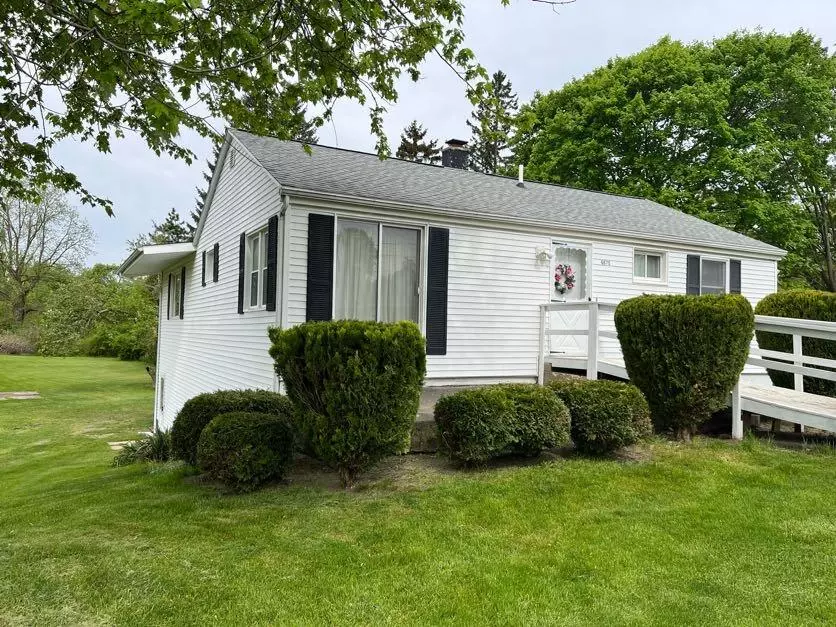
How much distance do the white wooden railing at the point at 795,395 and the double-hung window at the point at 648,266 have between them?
130 inches

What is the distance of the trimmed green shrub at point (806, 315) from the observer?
754cm

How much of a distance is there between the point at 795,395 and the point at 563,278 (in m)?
3.89

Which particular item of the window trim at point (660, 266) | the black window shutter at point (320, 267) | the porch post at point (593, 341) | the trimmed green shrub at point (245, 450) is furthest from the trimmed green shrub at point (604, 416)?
the window trim at point (660, 266)

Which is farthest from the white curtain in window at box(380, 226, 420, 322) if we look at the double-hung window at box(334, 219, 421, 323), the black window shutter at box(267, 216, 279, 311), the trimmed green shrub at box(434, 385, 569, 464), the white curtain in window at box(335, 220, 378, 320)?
the trimmed green shrub at box(434, 385, 569, 464)

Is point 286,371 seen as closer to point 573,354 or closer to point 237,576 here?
point 237,576

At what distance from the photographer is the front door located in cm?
962

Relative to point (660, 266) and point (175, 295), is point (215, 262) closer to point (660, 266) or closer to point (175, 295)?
point (175, 295)

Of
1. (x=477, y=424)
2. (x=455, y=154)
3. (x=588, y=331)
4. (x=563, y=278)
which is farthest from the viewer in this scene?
(x=455, y=154)

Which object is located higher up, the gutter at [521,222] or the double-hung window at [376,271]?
the gutter at [521,222]

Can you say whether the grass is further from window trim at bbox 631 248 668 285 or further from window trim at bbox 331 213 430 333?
window trim at bbox 631 248 668 285

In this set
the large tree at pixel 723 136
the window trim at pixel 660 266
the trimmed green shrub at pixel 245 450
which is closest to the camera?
the trimmed green shrub at pixel 245 450

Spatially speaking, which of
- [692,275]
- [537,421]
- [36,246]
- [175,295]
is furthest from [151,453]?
[36,246]

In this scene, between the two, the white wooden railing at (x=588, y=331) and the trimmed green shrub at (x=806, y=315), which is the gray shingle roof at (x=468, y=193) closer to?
the white wooden railing at (x=588, y=331)

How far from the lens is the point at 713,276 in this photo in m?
11.0
